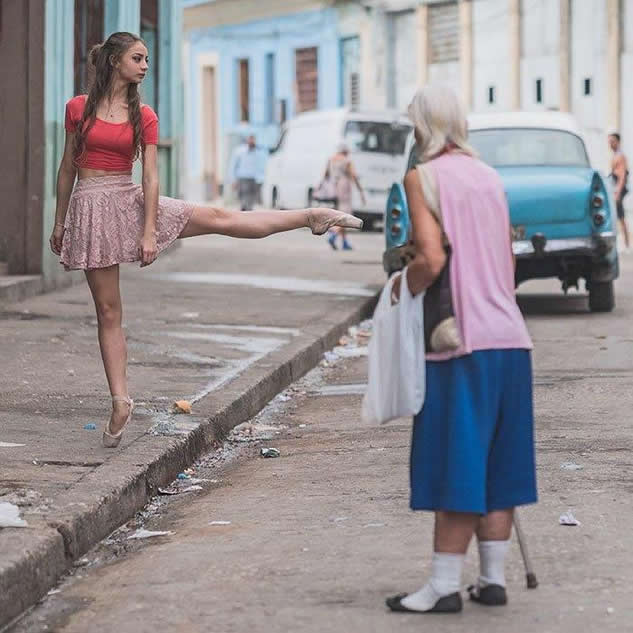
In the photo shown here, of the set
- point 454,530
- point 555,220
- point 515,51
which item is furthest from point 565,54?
point 454,530

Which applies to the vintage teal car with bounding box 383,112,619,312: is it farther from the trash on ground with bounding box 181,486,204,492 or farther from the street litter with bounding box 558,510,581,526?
the street litter with bounding box 558,510,581,526

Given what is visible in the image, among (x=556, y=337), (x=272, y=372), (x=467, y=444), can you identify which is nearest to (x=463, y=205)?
(x=467, y=444)

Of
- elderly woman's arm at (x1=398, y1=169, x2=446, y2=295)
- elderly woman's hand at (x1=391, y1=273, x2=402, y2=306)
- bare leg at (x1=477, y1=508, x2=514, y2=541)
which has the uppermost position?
elderly woman's arm at (x1=398, y1=169, x2=446, y2=295)

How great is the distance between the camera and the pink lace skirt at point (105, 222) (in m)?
7.76

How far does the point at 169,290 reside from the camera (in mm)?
16516

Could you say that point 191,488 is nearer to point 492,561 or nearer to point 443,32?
point 492,561

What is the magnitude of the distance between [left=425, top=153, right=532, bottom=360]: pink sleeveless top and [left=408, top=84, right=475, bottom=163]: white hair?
0.13 ft

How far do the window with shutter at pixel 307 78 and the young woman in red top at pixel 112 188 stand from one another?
3982cm

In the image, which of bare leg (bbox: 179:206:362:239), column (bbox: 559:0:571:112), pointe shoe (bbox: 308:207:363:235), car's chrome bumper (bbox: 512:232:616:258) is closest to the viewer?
bare leg (bbox: 179:206:362:239)

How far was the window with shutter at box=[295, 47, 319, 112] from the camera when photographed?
47.7 m

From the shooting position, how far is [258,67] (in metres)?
49.5

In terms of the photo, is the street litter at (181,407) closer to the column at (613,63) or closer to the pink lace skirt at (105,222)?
the pink lace skirt at (105,222)

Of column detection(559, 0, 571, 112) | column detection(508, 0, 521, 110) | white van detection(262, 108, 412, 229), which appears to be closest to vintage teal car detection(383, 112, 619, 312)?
white van detection(262, 108, 412, 229)

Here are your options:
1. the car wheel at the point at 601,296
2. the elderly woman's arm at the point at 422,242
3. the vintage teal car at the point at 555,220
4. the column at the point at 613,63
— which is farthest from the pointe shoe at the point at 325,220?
the column at the point at 613,63
